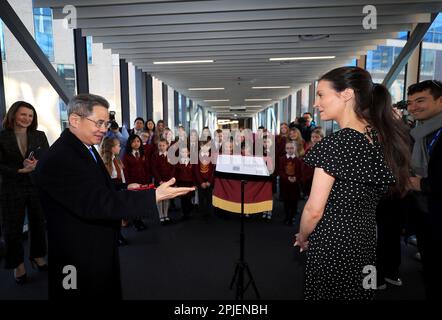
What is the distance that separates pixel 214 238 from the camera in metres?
4.20

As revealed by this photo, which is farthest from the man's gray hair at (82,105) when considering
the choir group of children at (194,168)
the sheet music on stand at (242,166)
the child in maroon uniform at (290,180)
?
the child in maroon uniform at (290,180)

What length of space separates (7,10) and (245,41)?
408 cm

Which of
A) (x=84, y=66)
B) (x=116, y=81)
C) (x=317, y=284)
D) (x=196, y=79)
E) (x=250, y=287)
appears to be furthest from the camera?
(x=196, y=79)

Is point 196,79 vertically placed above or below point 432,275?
above

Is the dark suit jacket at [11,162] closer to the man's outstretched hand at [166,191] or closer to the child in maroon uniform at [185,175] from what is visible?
the man's outstretched hand at [166,191]

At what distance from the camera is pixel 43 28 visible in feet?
16.4

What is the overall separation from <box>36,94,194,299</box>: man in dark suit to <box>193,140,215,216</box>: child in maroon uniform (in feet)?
11.5

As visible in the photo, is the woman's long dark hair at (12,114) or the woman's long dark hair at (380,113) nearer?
the woman's long dark hair at (380,113)

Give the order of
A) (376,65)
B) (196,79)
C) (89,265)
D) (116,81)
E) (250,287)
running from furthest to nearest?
(196,79)
(116,81)
(376,65)
(250,287)
(89,265)

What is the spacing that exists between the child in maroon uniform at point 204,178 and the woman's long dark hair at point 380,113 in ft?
12.8

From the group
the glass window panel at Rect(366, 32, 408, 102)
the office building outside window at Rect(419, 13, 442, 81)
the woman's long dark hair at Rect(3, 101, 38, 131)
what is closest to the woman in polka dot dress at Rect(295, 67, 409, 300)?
the woman's long dark hair at Rect(3, 101, 38, 131)

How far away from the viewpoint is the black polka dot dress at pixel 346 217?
1179 mm

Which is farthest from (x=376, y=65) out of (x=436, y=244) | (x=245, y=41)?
(x=436, y=244)
